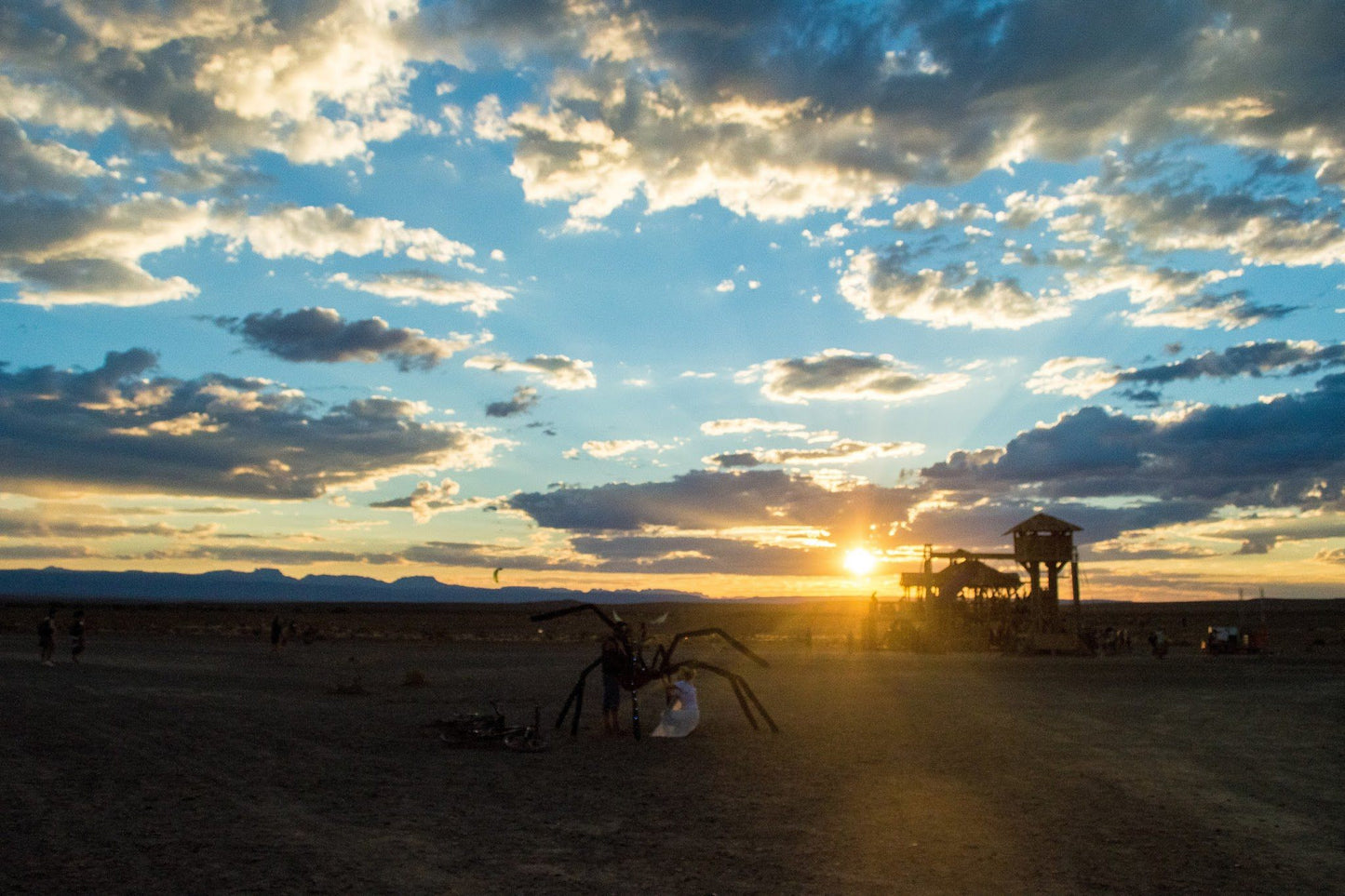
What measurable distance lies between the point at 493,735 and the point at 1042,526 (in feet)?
135

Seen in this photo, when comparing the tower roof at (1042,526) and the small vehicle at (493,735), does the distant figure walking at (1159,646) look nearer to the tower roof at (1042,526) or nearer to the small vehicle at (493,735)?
the tower roof at (1042,526)

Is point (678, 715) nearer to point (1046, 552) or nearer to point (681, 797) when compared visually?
point (681, 797)

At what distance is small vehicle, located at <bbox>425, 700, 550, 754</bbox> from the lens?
17797 millimetres

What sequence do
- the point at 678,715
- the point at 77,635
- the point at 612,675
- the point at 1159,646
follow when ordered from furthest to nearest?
the point at 1159,646 < the point at 77,635 < the point at 678,715 < the point at 612,675

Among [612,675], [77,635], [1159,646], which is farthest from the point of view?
[1159,646]

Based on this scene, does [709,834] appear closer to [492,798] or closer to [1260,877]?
[492,798]

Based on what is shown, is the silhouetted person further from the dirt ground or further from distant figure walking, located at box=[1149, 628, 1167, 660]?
distant figure walking, located at box=[1149, 628, 1167, 660]

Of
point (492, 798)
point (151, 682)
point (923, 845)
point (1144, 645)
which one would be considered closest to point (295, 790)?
point (492, 798)

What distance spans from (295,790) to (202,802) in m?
1.24

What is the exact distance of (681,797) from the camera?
44.2 feet

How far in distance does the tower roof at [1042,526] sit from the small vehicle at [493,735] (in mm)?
39455

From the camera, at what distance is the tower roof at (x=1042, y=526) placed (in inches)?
2051

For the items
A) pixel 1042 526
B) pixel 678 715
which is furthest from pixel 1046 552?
pixel 678 715

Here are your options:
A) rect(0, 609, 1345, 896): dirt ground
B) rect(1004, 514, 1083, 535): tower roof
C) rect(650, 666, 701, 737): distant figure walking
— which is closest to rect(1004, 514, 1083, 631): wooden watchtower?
rect(1004, 514, 1083, 535): tower roof
